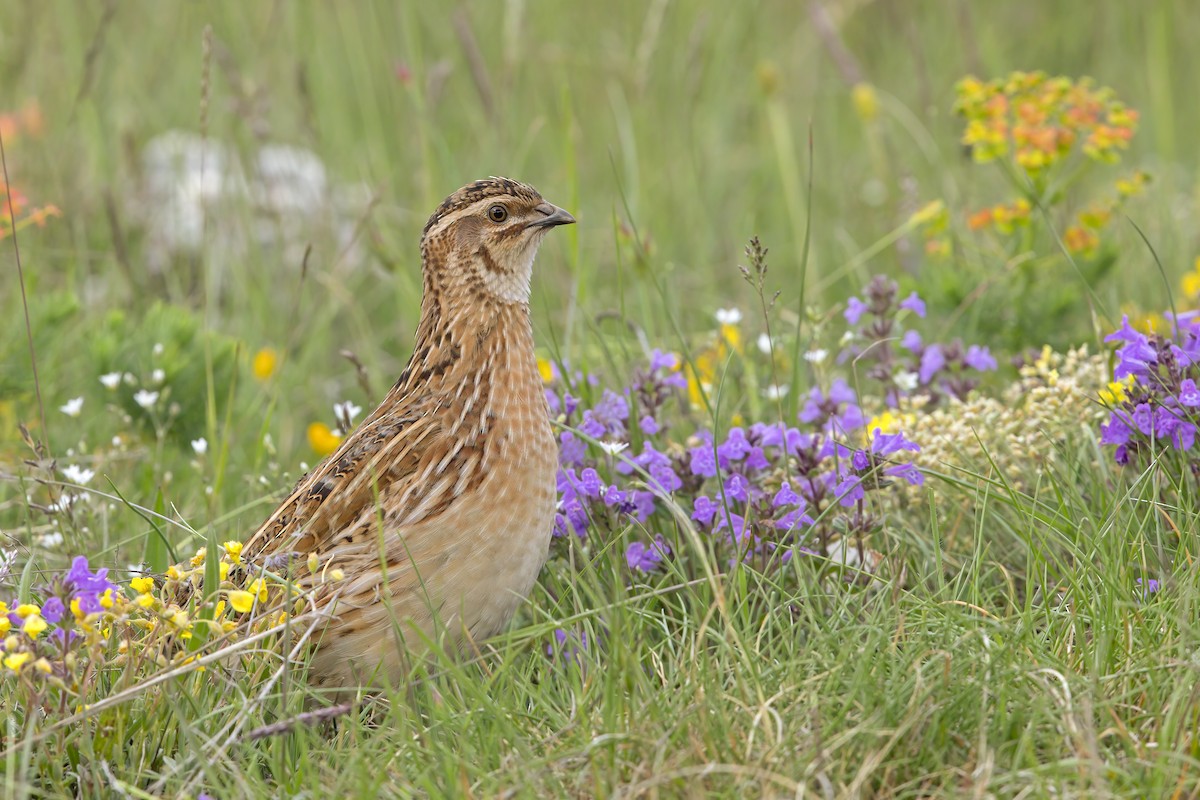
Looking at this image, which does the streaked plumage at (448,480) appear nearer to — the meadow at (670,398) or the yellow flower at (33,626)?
the meadow at (670,398)

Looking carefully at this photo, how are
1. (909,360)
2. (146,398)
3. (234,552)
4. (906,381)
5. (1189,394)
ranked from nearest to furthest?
(234,552)
(1189,394)
(906,381)
(146,398)
(909,360)

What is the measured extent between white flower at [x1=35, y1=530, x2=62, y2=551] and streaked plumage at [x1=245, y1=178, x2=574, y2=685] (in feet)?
2.59

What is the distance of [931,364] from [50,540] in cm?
292

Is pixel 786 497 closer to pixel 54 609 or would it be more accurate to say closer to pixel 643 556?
pixel 643 556

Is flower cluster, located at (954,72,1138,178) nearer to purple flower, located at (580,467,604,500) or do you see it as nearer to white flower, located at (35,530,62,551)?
purple flower, located at (580,467,604,500)

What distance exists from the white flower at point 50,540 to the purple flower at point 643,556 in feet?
5.67

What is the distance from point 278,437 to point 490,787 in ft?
12.0

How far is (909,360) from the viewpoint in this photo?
5.40 metres

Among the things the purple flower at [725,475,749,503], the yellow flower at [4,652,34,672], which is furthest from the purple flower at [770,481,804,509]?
the yellow flower at [4,652,34,672]

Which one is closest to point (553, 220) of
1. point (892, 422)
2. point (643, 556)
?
point (643, 556)

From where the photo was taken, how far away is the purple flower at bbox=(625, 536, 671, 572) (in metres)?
4.17

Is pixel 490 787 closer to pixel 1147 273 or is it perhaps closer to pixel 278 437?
pixel 278 437

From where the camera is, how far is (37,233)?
7.40 metres

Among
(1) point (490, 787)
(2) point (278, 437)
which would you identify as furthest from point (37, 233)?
(1) point (490, 787)
